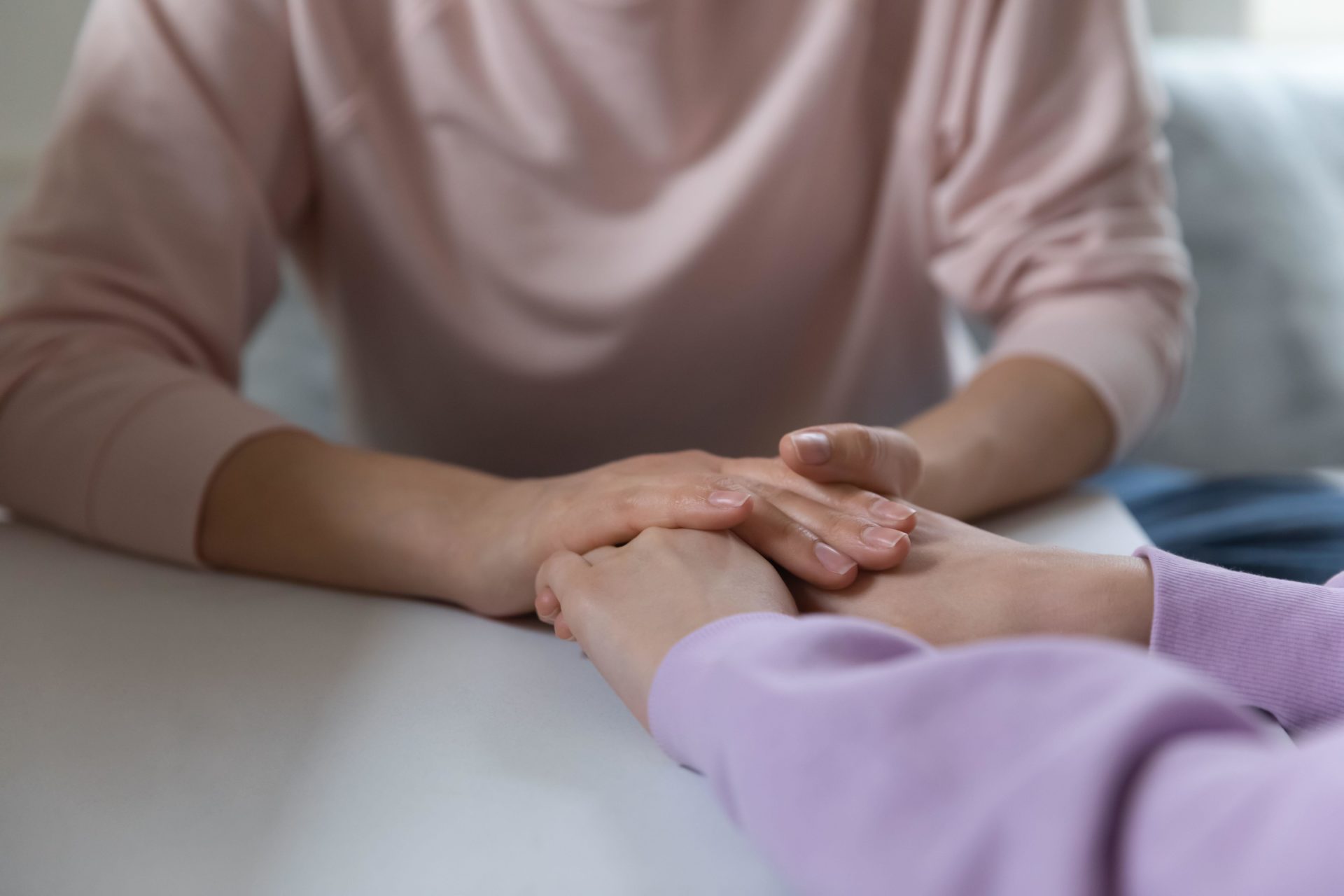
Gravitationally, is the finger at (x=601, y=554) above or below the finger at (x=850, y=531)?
below

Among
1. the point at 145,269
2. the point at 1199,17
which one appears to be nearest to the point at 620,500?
the point at 145,269

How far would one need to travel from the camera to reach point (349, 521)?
547 millimetres

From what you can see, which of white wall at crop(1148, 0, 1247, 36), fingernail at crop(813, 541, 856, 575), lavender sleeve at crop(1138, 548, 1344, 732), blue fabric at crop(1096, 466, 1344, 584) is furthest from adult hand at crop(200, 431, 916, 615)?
white wall at crop(1148, 0, 1247, 36)

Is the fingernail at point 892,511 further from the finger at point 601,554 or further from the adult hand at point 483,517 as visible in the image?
the finger at point 601,554

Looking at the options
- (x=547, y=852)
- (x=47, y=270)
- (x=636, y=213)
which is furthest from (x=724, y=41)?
(x=547, y=852)

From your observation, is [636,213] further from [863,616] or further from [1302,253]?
[1302,253]

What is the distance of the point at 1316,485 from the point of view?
73 centimetres

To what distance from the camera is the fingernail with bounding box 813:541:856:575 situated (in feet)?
1.45

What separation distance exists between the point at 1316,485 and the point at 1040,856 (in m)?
0.61

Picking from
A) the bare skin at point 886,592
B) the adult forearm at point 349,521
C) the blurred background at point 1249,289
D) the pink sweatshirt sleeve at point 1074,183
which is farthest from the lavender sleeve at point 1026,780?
the blurred background at point 1249,289

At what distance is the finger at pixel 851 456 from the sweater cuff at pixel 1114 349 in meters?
0.21

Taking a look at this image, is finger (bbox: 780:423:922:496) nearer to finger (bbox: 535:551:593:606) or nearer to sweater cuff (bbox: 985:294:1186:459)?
finger (bbox: 535:551:593:606)

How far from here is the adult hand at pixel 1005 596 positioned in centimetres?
43

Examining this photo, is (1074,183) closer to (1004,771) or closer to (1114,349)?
(1114,349)
